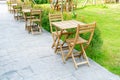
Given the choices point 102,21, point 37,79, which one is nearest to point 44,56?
point 37,79

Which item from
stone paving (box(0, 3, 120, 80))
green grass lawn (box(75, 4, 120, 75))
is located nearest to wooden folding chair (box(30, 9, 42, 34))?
stone paving (box(0, 3, 120, 80))

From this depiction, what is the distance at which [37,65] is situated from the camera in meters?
4.93

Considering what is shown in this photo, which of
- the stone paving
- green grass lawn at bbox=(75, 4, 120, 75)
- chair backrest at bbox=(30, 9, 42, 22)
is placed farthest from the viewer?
chair backrest at bbox=(30, 9, 42, 22)

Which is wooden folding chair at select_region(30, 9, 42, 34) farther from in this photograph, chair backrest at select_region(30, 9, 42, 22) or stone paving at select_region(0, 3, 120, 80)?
stone paving at select_region(0, 3, 120, 80)

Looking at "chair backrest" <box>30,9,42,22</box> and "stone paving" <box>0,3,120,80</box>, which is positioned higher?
"chair backrest" <box>30,9,42,22</box>

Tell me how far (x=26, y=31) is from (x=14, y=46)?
2.01 meters

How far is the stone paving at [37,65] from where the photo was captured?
438cm

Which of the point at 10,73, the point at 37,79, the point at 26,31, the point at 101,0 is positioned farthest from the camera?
the point at 101,0

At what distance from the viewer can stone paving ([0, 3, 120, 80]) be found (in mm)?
4379

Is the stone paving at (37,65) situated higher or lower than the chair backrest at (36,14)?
lower

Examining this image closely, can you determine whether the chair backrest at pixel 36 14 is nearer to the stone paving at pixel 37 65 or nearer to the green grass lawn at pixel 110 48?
the stone paving at pixel 37 65

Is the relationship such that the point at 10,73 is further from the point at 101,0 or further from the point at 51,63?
the point at 101,0

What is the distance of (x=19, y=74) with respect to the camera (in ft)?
14.7

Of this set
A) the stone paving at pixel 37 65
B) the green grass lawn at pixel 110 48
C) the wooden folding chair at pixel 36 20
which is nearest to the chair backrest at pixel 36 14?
the wooden folding chair at pixel 36 20
